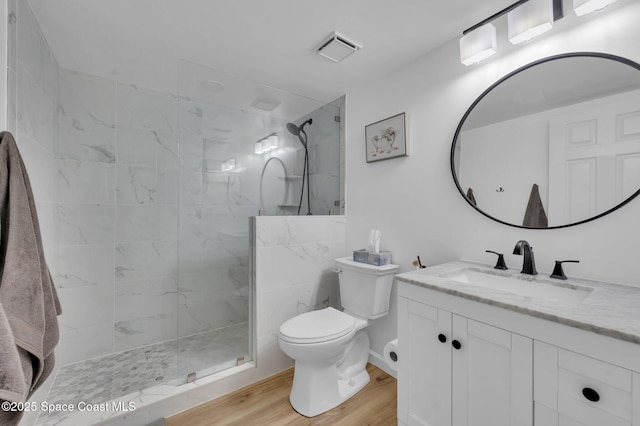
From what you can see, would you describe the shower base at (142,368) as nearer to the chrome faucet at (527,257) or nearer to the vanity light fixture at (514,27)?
the chrome faucet at (527,257)

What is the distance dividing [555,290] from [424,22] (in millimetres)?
1511

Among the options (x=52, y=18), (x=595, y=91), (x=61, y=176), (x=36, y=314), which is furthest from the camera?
(x=61, y=176)

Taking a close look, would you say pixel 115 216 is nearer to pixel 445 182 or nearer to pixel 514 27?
pixel 445 182

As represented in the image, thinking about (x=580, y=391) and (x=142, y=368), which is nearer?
(x=580, y=391)

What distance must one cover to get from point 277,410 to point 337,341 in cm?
56

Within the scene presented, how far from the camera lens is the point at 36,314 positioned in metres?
0.95

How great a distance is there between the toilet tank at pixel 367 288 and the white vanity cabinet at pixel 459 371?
0.53 m

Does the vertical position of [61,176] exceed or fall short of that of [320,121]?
it falls short

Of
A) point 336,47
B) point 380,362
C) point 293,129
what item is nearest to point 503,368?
point 380,362

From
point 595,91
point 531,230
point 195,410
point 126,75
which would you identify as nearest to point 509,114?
point 595,91

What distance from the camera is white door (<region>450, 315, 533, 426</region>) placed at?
2.98 feet

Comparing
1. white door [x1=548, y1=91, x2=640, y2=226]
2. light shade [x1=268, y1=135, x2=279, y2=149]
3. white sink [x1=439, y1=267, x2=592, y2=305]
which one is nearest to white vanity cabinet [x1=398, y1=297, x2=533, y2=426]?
white sink [x1=439, y1=267, x2=592, y2=305]

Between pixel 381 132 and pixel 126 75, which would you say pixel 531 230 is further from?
pixel 126 75

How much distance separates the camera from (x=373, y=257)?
6.26 ft
